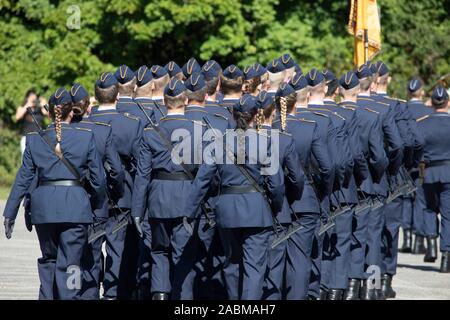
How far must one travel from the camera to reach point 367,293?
15.7m

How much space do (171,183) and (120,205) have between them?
95cm

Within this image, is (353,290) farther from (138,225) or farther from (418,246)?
(418,246)

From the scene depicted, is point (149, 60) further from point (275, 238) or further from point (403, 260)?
point (275, 238)

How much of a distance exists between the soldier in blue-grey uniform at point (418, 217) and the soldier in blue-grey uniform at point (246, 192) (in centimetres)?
611

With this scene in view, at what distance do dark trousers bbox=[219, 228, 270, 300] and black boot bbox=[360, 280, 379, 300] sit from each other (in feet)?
9.04

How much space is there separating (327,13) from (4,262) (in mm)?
13569

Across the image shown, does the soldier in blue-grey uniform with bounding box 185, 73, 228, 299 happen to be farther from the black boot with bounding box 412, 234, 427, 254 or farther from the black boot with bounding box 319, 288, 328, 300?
the black boot with bounding box 412, 234, 427, 254

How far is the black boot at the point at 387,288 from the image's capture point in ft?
52.4

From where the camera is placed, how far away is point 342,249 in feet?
49.8

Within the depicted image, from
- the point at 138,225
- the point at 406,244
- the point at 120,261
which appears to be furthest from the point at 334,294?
the point at 406,244

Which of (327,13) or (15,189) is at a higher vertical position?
(327,13)

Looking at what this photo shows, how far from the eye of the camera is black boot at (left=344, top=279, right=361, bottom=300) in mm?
15469

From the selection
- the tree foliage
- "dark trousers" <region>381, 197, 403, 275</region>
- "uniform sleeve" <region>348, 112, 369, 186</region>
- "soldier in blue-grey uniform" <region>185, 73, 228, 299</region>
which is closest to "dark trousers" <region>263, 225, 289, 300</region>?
"soldier in blue-grey uniform" <region>185, 73, 228, 299</region>
